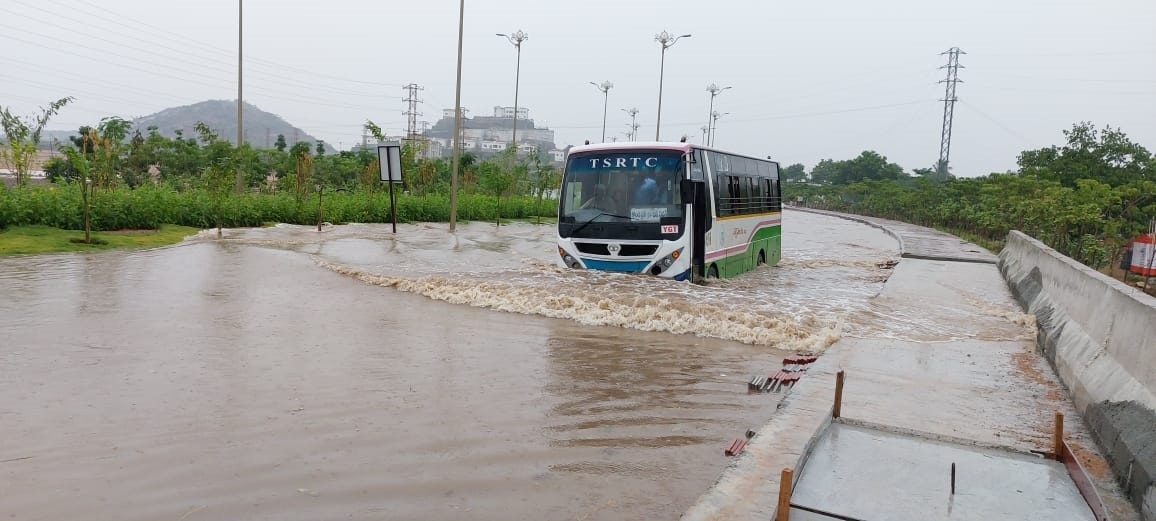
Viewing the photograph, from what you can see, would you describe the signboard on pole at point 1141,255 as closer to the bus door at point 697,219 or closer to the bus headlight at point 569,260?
the bus door at point 697,219

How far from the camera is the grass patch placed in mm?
16188

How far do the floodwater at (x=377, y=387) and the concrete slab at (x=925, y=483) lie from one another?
80 cm

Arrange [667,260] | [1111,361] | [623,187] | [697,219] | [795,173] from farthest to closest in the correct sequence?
[795,173] < [623,187] < [697,219] < [667,260] < [1111,361]

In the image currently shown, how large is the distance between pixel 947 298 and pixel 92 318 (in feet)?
43.2

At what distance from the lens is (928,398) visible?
6820 mm

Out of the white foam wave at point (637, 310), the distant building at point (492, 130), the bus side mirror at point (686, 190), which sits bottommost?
the white foam wave at point (637, 310)

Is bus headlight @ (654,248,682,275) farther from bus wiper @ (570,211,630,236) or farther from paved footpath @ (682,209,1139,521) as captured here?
paved footpath @ (682,209,1139,521)

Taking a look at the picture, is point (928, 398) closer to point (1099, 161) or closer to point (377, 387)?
point (377, 387)

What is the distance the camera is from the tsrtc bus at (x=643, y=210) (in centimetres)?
1285

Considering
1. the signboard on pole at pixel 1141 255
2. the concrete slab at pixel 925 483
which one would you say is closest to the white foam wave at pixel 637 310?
the concrete slab at pixel 925 483

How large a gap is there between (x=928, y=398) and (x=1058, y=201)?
699 inches

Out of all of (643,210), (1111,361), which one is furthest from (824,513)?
(643,210)

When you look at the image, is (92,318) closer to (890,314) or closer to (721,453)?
(721,453)

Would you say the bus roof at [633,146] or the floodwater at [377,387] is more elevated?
the bus roof at [633,146]
